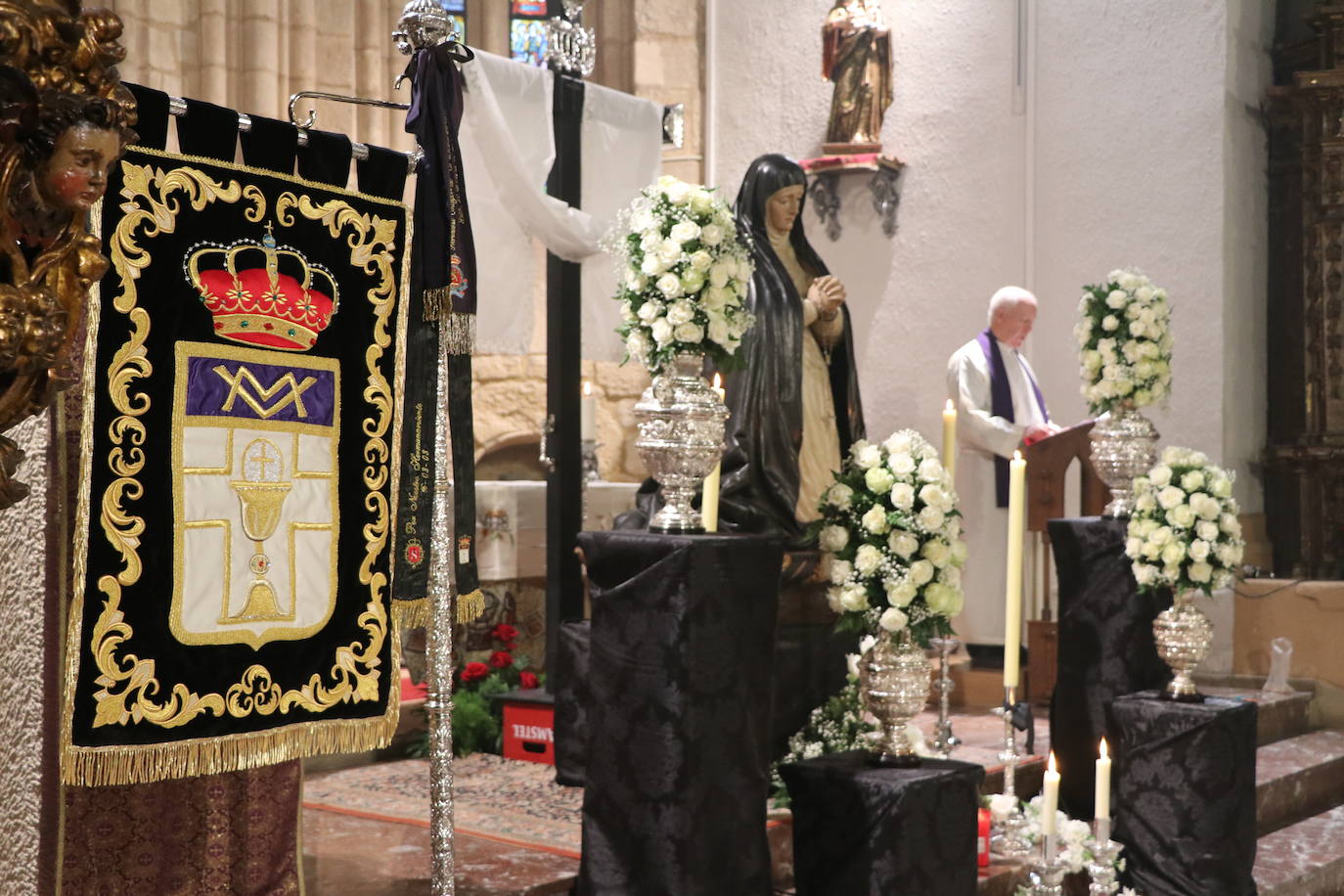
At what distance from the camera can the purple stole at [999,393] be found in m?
6.77

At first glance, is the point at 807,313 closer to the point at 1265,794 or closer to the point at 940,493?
the point at 940,493

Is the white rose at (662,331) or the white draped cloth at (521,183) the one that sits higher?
the white draped cloth at (521,183)

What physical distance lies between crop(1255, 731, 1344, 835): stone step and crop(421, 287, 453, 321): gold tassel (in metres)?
3.38

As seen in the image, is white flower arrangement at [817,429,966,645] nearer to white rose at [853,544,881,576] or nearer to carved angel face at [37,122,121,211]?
white rose at [853,544,881,576]

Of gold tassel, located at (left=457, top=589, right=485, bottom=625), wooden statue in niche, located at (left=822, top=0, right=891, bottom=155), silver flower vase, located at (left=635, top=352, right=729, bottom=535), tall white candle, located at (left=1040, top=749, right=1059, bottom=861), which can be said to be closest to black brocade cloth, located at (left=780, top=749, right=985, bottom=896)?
tall white candle, located at (left=1040, top=749, right=1059, bottom=861)

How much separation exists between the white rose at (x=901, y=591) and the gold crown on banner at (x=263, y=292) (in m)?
1.41

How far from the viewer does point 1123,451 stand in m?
4.85

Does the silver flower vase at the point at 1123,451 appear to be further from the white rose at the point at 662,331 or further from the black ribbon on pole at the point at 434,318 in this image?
the black ribbon on pole at the point at 434,318

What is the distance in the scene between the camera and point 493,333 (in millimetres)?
5543

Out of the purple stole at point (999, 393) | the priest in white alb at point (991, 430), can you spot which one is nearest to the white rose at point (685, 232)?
the priest in white alb at point (991, 430)

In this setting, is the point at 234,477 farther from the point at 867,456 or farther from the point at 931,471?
the point at 931,471

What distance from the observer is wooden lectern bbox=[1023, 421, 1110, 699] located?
6266mm

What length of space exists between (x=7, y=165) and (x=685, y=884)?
2.11 meters

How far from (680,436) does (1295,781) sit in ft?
11.1
